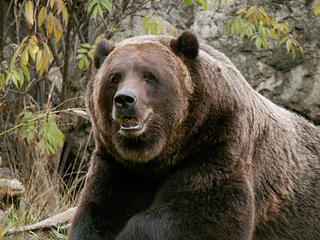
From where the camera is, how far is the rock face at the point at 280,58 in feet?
28.4

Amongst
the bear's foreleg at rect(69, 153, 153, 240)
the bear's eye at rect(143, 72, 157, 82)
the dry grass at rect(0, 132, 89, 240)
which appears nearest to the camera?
the bear's eye at rect(143, 72, 157, 82)

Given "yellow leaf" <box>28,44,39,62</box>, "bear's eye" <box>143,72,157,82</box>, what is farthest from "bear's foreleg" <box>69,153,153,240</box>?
"yellow leaf" <box>28,44,39,62</box>

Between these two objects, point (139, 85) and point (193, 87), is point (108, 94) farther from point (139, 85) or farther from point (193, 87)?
point (193, 87)

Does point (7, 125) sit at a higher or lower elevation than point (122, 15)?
lower

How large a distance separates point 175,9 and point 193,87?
16.1 ft

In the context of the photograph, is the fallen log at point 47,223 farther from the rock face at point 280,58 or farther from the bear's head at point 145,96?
the rock face at point 280,58

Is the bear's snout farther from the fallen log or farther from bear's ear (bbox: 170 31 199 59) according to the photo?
the fallen log

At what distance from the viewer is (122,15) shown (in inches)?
314

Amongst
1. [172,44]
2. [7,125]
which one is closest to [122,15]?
[7,125]

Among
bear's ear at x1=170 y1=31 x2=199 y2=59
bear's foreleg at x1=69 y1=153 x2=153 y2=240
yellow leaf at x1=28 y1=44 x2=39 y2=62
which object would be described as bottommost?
bear's foreleg at x1=69 y1=153 x2=153 y2=240

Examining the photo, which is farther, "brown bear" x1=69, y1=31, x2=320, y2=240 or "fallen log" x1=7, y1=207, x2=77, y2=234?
"fallen log" x1=7, y1=207, x2=77, y2=234

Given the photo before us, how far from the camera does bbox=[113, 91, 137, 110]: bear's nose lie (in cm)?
385

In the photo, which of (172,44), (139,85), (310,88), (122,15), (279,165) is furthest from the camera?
(310,88)

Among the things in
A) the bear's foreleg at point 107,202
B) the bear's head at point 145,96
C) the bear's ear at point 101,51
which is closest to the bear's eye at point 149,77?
the bear's head at point 145,96
